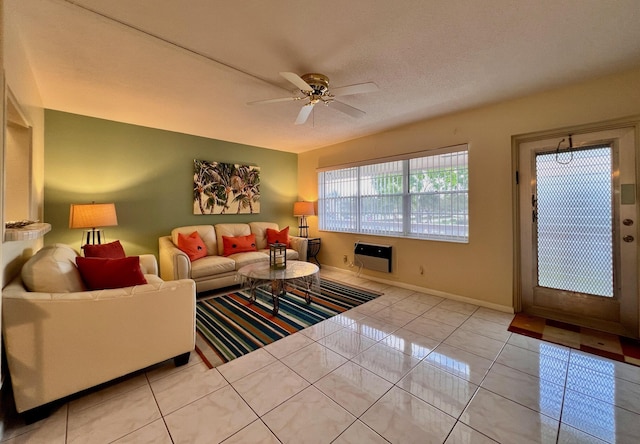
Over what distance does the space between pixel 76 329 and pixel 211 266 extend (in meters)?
1.98

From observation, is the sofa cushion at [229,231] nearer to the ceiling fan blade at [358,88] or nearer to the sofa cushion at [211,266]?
the sofa cushion at [211,266]

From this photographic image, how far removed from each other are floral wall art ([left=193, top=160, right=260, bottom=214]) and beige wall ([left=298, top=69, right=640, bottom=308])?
253 centimetres

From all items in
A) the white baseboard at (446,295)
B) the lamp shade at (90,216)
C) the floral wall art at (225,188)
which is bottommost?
the white baseboard at (446,295)

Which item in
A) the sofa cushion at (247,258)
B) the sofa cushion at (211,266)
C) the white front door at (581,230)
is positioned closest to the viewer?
the white front door at (581,230)

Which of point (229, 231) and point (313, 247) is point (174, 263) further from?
point (313, 247)

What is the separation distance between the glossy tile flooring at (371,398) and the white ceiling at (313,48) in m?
2.52

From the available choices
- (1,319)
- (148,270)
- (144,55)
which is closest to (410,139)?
(144,55)

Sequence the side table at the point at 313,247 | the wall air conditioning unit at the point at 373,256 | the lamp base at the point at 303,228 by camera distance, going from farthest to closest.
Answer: the lamp base at the point at 303,228, the side table at the point at 313,247, the wall air conditioning unit at the point at 373,256

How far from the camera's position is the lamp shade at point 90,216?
9.55ft

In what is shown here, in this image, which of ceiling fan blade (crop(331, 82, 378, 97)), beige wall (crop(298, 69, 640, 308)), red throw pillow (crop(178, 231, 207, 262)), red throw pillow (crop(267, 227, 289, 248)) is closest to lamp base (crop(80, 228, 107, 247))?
red throw pillow (crop(178, 231, 207, 262))

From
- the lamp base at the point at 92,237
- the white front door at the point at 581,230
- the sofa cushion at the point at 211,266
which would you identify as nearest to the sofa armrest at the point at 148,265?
the sofa cushion at the point at 211,266

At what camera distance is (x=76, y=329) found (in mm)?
1579

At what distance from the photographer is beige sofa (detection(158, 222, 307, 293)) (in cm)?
336

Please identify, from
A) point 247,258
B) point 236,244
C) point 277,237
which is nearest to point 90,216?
point 236,244
